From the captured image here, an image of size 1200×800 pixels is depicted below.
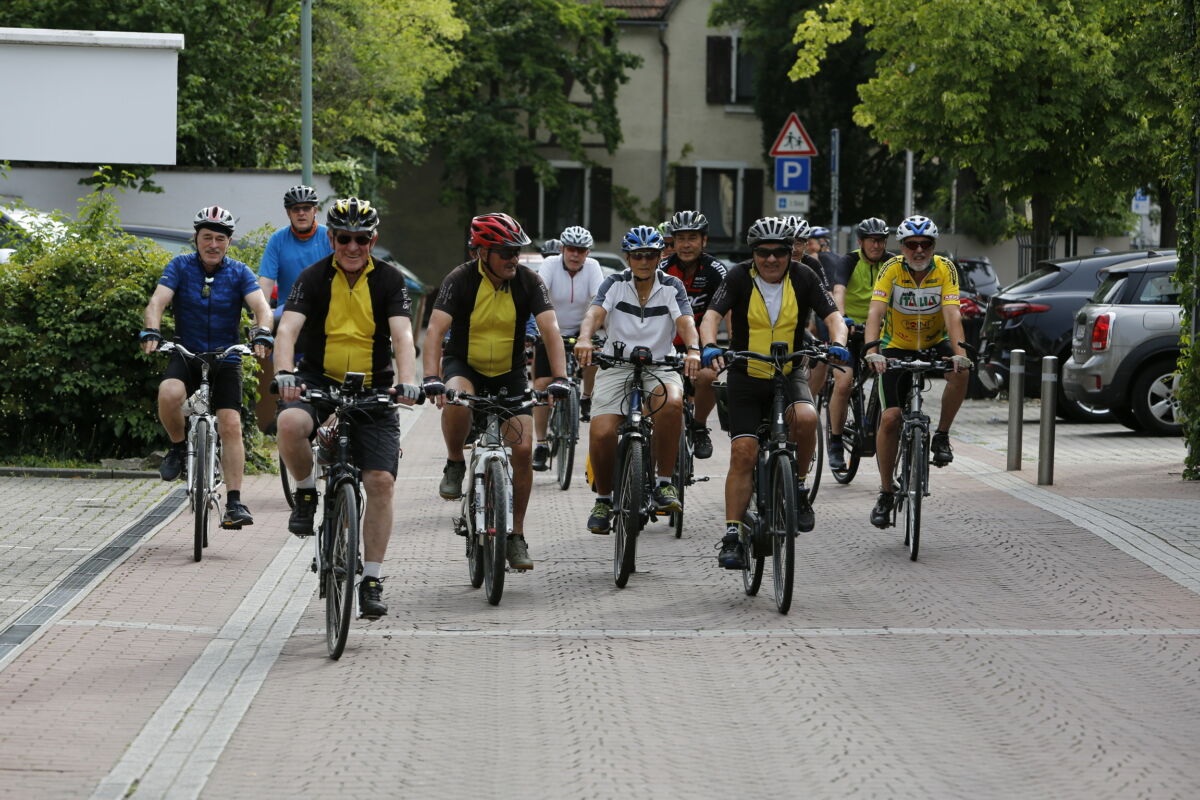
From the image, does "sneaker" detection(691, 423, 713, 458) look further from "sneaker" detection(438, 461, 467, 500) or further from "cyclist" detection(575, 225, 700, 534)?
"sneaker" detection(438, 461, 467, 500)

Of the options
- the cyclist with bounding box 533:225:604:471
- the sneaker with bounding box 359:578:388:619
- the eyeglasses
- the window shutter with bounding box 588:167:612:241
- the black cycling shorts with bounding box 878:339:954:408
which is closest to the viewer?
the sneaker with bounding box 359:578:388:619

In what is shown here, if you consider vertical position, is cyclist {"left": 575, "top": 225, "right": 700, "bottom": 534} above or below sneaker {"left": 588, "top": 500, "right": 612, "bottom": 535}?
above

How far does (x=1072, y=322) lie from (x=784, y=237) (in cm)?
1067

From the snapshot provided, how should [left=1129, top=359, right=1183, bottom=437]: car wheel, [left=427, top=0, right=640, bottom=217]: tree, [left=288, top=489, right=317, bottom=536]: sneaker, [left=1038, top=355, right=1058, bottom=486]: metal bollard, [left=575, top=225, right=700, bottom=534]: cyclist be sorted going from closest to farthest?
1. [left=288, top=489, right=317, bottom=536]: sneaker
2. [left=575, top=225, right=700, bottom=534]: cyclist
3. [left=1038, top=355, right=1058, bottom=486]: metal bollard
4. [left=1129, top=359, right=1183, bottom=437]: car wheel
5. [left=427, top=0, right=640, bottom=217]: tree

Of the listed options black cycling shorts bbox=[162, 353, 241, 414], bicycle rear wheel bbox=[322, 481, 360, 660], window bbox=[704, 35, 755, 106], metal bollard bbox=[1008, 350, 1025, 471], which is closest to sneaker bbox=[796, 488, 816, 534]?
bicycle rear wheel bbox=[322, 481, 360, 660]

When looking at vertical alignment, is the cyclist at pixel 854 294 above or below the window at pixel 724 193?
below

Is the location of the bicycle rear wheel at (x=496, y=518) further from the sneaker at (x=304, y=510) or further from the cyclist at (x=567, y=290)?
the cyclist at (x=567, y=290)

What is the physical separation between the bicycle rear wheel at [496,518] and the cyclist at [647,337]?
1.30 meters

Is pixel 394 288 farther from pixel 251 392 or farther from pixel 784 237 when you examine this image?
pixel 251 392

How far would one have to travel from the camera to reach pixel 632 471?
30.3 feet

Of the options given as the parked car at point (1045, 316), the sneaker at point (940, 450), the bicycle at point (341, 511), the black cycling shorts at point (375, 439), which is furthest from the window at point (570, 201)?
the bicycle at point (341, 511)

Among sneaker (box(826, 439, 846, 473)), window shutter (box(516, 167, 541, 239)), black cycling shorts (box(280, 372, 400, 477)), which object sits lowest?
sneaker (box(826, 439, 846, 473))

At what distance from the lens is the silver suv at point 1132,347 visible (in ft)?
56.3

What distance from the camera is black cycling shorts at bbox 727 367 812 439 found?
9.18 metres
